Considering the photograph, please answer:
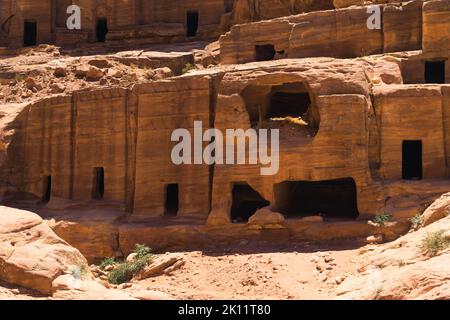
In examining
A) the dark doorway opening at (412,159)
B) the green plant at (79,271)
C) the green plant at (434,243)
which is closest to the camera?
the green plant at (79,271)

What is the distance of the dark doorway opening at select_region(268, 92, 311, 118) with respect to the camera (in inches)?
1041

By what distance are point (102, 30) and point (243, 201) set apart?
2006cm

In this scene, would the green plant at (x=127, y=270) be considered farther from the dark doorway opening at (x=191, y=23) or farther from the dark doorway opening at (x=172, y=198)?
the dark doorway opening at (x=191, y=23)

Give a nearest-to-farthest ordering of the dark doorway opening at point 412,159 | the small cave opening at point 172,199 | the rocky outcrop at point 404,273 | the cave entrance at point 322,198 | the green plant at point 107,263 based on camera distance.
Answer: the rocky outcrop at point 404,273 < the green plant at point 107,263 < the dark doorway opening at point 412,159 < the cave entrance at point 322,198 < the small cave opening at point 172,199

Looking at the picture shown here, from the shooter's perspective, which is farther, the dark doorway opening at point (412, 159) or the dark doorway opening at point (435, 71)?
the dark doorway opening at point (435, 71)

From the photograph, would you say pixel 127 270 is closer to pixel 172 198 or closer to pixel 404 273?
pixel 172 198

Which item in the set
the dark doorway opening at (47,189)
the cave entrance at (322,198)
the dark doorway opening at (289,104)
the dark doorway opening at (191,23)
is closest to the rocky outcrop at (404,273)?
the cave entrance at (322,198)

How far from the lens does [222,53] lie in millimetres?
28969

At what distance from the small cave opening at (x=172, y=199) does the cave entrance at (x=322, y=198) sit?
3472mm

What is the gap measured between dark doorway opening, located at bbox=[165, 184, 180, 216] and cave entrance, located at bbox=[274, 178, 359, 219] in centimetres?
352

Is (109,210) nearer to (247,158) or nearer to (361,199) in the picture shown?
(247,158)

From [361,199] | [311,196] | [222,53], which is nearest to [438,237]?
[361,199]

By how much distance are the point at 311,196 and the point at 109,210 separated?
6234 mm

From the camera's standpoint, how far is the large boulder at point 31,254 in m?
14.3
